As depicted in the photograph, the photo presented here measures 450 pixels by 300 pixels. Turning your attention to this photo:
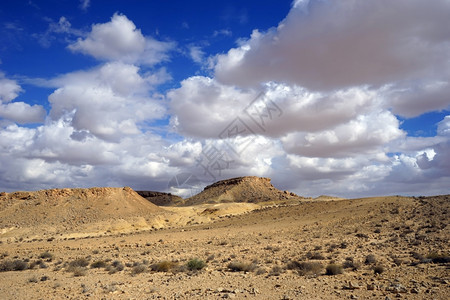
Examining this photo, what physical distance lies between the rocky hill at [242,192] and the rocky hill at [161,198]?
11.7 meters

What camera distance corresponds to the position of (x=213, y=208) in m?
71.1

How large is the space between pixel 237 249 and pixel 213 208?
162 feet

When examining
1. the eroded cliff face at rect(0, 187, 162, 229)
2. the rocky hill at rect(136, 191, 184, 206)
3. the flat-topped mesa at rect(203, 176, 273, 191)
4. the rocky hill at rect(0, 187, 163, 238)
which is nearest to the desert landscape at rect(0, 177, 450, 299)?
the rocky hill at rect(0, 187, 163, 238)

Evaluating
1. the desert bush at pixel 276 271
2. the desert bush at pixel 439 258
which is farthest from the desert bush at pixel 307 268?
the desert bush at pixel 439 258

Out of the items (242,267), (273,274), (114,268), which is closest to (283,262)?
(242,267)

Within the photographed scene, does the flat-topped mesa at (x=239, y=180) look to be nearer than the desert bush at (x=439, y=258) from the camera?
No

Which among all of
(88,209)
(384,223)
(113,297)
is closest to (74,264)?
(113,297)

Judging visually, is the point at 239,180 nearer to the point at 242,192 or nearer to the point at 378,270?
the point at 242,192

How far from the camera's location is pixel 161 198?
136125mm

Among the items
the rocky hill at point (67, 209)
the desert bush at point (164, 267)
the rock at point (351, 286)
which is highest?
the rocky hill at point (67, 209)

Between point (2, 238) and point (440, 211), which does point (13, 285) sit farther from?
point (2, 238)

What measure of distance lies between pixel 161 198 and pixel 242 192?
39.0 meters

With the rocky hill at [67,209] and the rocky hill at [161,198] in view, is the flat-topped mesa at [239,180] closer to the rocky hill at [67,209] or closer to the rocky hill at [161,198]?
the rocky hill at [161,198]

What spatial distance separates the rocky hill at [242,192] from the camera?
4242 inches
